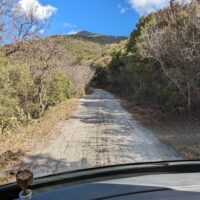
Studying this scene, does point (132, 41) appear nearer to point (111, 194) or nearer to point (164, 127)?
point (164, 127)

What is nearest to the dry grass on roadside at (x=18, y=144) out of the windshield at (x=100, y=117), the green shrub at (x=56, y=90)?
the windshield at (x=100, y=117)

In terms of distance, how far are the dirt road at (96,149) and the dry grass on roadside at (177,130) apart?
13.4 inches

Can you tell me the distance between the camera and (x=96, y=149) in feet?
36.4

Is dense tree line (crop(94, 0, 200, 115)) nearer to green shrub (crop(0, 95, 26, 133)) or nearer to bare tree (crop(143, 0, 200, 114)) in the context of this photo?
bare tree (crop(143, 0, 200, 114))

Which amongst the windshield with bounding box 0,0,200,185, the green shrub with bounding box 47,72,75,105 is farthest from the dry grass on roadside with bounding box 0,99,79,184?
the green shrub with bounding box 47,72,75,105

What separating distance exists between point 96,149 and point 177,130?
15.3 ft

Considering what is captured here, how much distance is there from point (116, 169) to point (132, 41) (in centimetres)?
3071

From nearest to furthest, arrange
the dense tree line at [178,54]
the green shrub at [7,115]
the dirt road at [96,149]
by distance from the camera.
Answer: the dirt road at [96,149]
the green shrub at [7,115]
the dense tree line at [178,54]

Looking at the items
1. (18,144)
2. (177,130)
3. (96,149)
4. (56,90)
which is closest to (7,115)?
(18,144)

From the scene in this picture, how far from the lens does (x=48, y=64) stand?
25.6 meters

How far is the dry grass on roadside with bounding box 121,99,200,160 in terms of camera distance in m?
10.8

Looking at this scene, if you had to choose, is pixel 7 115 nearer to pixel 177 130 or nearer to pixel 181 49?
pixel 177 130

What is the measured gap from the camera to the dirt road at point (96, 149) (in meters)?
9.41

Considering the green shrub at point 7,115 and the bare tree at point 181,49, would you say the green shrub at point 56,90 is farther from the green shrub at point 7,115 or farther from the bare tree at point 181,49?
the green shrub at point 7,115
